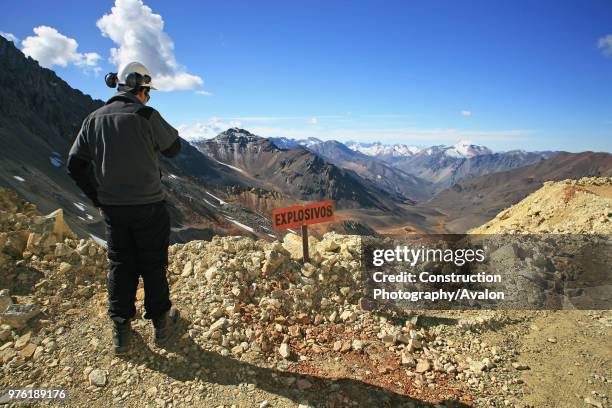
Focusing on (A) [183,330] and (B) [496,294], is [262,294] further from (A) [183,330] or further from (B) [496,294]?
(B) [496,294]

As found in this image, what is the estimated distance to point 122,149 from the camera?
455cm

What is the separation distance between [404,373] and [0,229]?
781cm

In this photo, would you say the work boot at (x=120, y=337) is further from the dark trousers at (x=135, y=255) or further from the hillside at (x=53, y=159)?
the hillside at (x=53, y=159)

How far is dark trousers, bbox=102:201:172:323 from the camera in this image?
4.73 meters

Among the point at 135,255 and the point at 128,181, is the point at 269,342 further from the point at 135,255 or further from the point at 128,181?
the point at 128,181

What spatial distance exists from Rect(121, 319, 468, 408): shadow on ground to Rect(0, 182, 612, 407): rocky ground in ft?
0.06

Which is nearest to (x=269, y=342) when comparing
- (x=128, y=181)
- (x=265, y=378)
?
(x=265, y=378)

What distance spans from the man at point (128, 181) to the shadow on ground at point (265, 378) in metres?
0.53

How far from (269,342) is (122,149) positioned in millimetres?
3362

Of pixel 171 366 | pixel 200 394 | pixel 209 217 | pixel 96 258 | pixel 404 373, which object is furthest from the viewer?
pixel 209 217

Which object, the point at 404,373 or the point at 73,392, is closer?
the point at 73,392

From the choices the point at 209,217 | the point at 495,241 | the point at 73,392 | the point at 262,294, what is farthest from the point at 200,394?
the point at 209,217

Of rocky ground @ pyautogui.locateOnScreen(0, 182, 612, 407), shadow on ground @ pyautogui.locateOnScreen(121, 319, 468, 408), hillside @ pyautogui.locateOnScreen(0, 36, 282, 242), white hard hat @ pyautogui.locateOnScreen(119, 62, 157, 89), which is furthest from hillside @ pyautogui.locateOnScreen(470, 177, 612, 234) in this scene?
hillside @ pyautogui.locateOnScreen(0, 36, 282, 242)

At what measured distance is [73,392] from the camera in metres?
4.65
